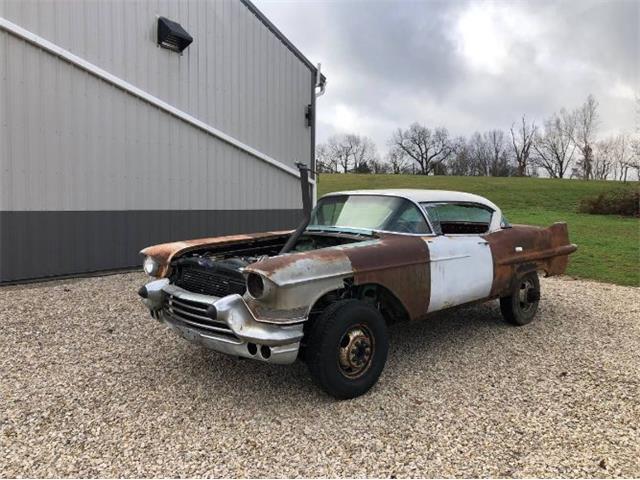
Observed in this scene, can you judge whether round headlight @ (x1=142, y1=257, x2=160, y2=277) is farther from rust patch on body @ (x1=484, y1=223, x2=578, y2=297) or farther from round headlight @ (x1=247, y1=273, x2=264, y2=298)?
rust patch on body @ (x1=484, y1=223, x2=578, y2=297)

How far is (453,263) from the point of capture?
411 centimetres

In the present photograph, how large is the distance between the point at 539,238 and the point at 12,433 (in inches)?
201

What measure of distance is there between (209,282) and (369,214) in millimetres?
1650

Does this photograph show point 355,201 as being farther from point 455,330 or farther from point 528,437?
point 528,437

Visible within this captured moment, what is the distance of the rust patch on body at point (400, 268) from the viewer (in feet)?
11.3

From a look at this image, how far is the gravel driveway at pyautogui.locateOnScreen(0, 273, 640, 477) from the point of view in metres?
2.59

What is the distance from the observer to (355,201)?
466 cm

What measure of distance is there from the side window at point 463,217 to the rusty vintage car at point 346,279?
0.01 metres

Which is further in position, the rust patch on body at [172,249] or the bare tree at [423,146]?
the bare tree at [423,146]

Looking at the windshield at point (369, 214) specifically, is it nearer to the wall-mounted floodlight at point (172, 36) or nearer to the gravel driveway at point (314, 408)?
the gravel driveway at point (314, 408)

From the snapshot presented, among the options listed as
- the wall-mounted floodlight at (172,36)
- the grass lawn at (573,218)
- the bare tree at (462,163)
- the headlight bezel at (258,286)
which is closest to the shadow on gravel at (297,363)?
the headlight bezel at (258,286)

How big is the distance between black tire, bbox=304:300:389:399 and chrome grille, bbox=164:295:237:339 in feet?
1.91

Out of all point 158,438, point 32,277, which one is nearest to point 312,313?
point 158,438

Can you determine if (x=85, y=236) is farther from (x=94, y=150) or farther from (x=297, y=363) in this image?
(x=297, y=363)
